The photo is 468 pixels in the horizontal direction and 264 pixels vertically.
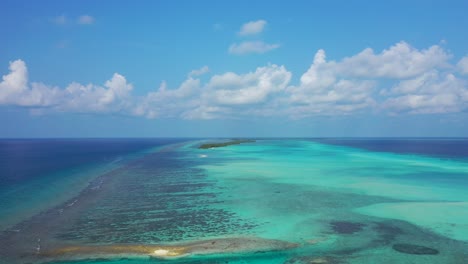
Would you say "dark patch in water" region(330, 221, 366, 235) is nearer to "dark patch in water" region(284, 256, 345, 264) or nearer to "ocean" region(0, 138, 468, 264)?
"ocean" region(0, 138, 468, 264)

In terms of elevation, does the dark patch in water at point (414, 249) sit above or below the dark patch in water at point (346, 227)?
below

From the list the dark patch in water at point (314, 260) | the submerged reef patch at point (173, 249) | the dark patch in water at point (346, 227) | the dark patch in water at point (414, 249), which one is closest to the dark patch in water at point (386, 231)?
the dark patch in water at point (414, 249)

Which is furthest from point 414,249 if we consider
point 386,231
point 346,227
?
point 346,227

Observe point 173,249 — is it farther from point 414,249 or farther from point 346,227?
point 414,249

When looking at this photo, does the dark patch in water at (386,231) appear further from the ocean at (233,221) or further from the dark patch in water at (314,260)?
the dark patch in water at (314,260)

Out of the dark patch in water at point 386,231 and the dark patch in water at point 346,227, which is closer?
the dark patch in water at point 386,231
